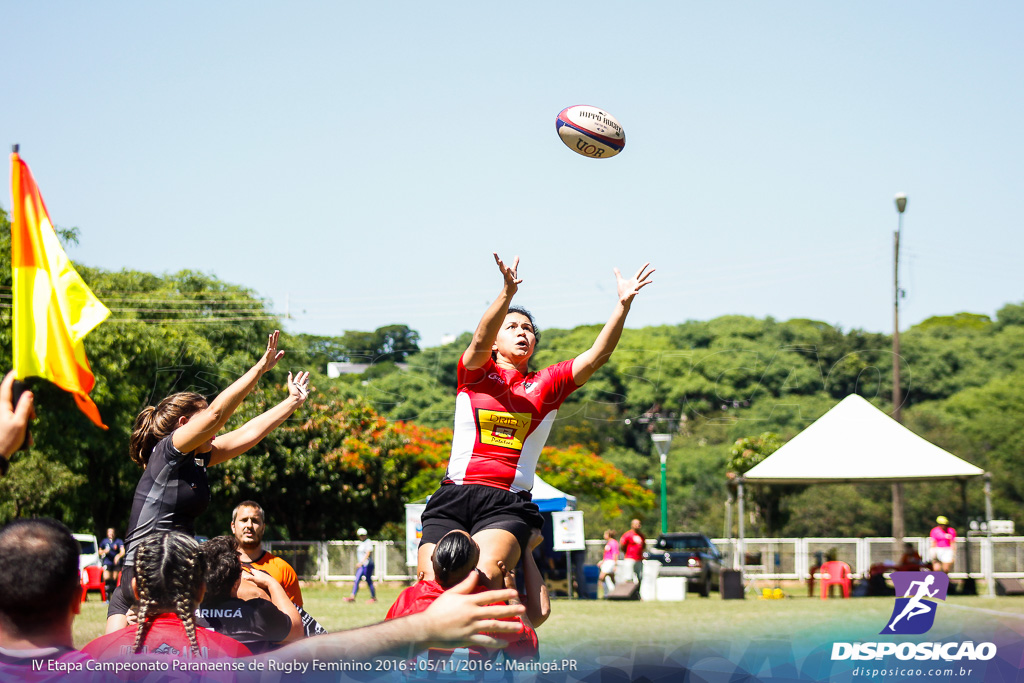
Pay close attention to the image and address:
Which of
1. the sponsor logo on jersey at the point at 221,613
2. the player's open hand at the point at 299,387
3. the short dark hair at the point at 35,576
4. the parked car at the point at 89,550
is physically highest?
the player's open hand at the point at 299,387

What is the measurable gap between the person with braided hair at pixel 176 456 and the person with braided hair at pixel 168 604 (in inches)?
49.4

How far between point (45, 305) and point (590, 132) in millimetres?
3736

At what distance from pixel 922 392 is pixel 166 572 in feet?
161

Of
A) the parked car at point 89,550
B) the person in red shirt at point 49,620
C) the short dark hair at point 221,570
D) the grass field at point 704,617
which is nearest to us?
the person in red shirt at point 49,620

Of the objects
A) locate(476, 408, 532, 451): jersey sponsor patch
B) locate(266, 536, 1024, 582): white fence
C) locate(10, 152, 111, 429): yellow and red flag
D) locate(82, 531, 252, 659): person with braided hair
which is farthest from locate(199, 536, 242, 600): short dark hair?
locate(266, 536, 1024, 582): white fence

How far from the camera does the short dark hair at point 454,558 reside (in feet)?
12.2

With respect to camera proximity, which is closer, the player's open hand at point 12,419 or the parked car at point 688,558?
the player's open hand at point 12,419

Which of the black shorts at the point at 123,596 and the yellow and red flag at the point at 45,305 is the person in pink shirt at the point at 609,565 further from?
the black shorts at the point at 123,596

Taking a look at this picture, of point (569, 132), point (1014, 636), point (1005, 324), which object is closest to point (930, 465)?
point (569, 132)

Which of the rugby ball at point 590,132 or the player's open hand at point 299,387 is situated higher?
the rugby ball at point 590,132

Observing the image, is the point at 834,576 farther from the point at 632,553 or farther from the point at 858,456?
the point at 632,553

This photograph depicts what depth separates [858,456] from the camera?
63.8 ft

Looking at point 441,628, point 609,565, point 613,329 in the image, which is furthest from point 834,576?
point 441,628

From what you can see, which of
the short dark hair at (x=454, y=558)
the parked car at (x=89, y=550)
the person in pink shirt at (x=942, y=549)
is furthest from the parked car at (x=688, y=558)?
the short dark hair at (x=454, y=558)
